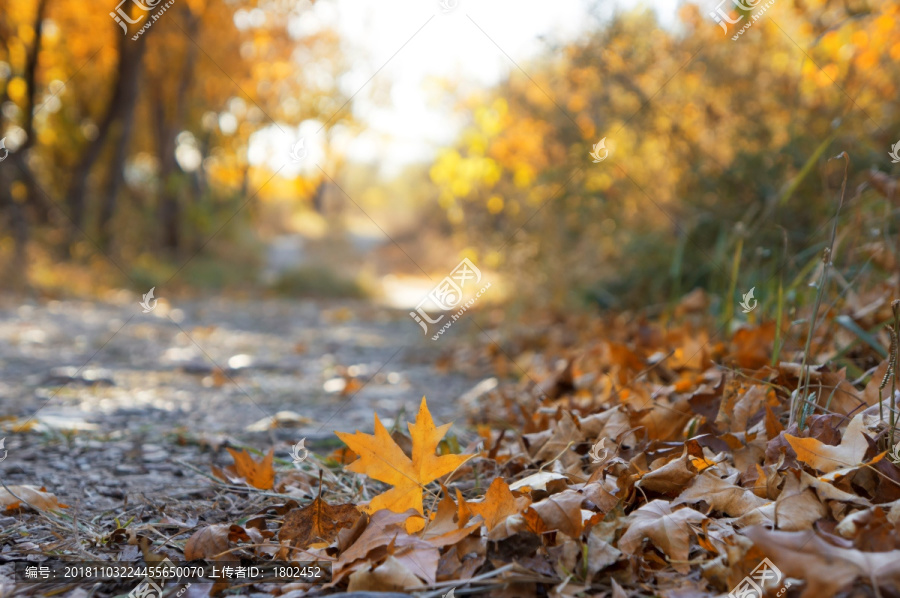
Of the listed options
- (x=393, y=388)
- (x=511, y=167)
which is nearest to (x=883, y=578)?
(x=393, y=388)

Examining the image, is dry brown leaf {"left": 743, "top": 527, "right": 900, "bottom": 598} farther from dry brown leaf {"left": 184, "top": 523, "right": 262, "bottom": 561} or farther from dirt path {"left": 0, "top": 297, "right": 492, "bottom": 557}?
dirt path {"left": 0, "top": 297, "right": 492, "bottom": 557}

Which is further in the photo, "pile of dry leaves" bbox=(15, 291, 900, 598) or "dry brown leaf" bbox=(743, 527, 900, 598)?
"pile of dry leaves" bbox=(15, 291, 900, 598)

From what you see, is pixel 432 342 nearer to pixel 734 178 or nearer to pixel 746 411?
pixel 734 178

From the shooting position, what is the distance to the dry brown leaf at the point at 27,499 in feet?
4.49

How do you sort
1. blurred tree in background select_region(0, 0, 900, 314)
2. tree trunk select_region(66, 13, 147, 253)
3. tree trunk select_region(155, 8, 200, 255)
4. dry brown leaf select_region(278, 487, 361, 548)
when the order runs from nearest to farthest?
dry brown leaf select_region(278, 487, 361, 548)
blurred tree in background select_region(0, 0, 900, 314)
tree trunk select_region(66, 13, 147, 253)
tree trunk select_region(155, 8, 200, 255)

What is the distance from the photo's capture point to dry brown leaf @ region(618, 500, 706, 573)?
41.4 inches

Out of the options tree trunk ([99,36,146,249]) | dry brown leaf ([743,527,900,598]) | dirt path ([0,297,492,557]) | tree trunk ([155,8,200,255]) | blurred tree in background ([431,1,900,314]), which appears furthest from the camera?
tree trunk ([155,8,200,255])

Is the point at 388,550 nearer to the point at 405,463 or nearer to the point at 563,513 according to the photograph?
the point at 405,463

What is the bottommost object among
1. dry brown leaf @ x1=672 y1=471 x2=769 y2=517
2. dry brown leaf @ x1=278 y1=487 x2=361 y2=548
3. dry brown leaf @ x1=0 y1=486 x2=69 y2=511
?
dry brown leaf @ x1=672 y1=471 x2=769 y2=517

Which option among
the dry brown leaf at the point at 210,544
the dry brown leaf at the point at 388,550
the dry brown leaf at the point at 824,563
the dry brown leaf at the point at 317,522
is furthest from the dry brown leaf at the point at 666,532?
the dry brown leaf at the point at 210,544

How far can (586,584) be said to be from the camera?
3.33ft

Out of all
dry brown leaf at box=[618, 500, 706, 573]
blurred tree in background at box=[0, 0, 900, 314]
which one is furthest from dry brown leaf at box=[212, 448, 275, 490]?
blurred tree in background at box=[0, 0, 900, 314]

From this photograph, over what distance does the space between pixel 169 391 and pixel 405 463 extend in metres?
2.05

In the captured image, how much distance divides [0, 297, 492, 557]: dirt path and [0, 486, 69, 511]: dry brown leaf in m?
0.06
